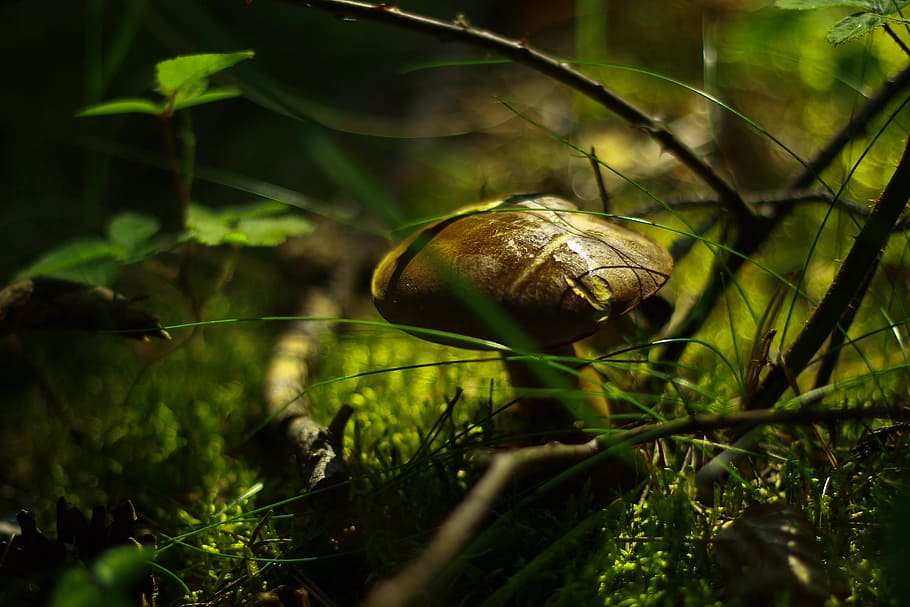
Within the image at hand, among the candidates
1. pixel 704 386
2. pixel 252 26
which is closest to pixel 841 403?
pixel 704 386

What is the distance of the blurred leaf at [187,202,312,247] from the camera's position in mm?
1465

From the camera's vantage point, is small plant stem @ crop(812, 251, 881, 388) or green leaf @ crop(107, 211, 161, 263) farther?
green leaf @ crop(107, 211, 161, 263)

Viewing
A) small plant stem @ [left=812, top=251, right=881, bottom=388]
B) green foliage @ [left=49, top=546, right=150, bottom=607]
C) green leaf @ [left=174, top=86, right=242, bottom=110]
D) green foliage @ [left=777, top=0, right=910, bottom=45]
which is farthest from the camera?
green leaf @ [left=174, top=86, right=242, bottom=110]

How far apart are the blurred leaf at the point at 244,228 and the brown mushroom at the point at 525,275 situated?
377mm

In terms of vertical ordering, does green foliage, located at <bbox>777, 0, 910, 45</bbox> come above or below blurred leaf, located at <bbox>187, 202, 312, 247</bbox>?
above

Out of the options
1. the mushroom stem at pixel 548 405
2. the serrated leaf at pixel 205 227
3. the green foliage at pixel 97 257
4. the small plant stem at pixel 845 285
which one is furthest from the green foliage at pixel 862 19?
the green foliage at pixel 97 257

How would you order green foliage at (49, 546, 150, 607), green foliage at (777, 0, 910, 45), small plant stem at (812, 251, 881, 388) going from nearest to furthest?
1. green foliage at (49, 546, 150, 607)
2. green foliage at (777, 0, 910, 45)
3. small plant stem at (812, 251, 881, 388)

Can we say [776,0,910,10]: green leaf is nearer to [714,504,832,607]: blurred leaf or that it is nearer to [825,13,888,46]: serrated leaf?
[825,13,888,46]: serrated leaf

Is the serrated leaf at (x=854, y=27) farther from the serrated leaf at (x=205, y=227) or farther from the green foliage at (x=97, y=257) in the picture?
the green foliage at (x=97, y=257)

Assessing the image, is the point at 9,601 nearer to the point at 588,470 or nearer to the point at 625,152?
the point at 588,470

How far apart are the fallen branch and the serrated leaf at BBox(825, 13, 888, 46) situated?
1.83ft

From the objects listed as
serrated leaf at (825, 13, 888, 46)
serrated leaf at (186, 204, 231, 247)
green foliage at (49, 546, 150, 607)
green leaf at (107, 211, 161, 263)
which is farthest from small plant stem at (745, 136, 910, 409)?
green leaf at (107, 211, 161, 263)

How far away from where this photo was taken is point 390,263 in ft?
4.14

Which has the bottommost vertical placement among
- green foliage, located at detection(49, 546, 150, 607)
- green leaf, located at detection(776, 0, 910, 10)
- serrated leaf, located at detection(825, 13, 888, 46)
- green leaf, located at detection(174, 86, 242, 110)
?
green foliage, located at detection(49, 546, 150, 607)
